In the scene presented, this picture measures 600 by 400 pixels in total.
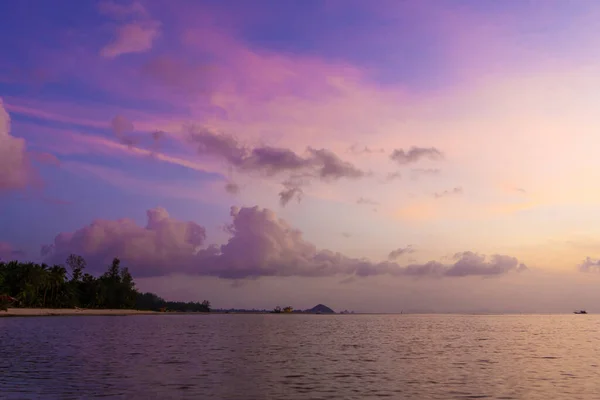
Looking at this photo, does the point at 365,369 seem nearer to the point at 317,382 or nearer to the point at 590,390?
the point at 317,382

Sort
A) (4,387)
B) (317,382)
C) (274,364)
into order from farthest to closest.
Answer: (274,364) → (317,382) → (4,387)

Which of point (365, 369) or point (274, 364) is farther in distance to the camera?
point (274, 364)

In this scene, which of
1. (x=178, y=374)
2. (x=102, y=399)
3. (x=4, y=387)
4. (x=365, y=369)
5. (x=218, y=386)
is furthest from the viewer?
(x=365, y=369)

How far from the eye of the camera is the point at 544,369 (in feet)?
179

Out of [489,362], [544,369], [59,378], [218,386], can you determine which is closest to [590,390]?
[544,369]

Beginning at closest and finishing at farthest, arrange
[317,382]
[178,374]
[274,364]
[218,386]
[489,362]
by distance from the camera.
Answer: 1. [218,386]
2. [317,382]
3. [178,374]
4. [274,364]
5. [489,362]

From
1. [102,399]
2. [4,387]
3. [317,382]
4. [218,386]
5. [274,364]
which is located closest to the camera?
[102,399]

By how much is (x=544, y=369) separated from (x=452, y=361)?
→ 33.4ft

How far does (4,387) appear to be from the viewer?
37.2m

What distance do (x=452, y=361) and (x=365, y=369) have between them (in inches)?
567

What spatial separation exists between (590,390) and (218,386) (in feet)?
97.3

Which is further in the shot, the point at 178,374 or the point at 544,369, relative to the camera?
the point at 544,369

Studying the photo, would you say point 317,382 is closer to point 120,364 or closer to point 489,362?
point 120,364

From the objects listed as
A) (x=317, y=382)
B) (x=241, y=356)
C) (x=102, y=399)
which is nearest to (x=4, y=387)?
(x=102, y=399)
